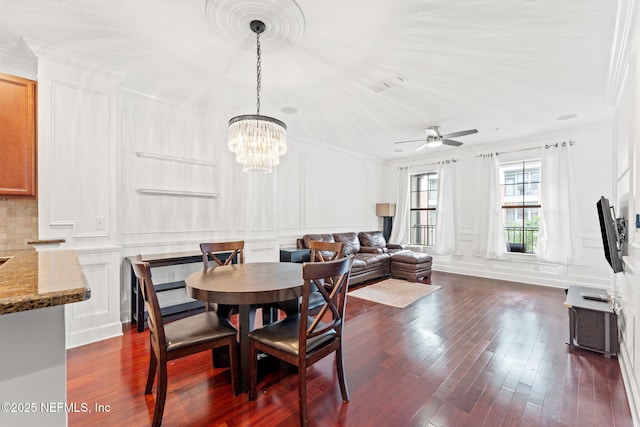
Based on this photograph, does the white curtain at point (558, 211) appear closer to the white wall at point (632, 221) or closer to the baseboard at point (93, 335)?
the white wall at point (632, 221)

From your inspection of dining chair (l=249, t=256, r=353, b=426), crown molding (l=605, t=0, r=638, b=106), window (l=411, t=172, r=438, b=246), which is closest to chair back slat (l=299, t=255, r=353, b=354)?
Result: dining chair (l=249, t=256, r=353, b=426)

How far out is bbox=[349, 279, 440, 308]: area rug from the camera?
4250mm

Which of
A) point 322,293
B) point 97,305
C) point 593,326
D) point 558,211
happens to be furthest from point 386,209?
point 97,305

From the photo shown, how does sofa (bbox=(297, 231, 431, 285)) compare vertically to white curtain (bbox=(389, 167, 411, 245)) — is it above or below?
below

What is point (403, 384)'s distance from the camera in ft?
7.17

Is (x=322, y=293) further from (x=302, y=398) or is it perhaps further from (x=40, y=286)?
(x=40, y=286)

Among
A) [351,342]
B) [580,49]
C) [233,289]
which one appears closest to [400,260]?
[351,342]

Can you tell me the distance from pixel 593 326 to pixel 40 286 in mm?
3863

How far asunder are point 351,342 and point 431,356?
2.44 ft

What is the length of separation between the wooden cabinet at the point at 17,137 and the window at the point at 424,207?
270 inches

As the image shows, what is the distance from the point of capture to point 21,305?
71 centimetres

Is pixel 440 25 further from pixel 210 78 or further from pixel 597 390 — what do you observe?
pixel 597 390

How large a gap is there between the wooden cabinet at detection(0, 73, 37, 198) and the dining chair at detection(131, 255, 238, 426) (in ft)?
5.67

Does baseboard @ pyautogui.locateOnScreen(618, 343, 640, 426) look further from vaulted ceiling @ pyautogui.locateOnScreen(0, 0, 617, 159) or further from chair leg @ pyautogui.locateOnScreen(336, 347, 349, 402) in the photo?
vaulted ceiling @ pyautogui.locateOnScreen(0, 0, 617, 159)
